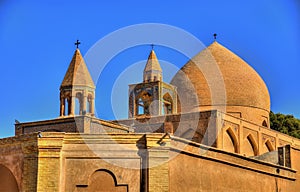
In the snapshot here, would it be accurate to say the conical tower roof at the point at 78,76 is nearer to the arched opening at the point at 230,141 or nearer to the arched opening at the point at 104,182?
the arched opening at the point at 230,141

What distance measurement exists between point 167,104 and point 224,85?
297cm

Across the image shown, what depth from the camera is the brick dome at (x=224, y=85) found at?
27125 millimetres

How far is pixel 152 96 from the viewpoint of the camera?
27.1 meters

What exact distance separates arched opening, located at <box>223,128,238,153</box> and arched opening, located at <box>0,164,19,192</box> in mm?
11144

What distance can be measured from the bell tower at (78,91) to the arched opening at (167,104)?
15.7 ft

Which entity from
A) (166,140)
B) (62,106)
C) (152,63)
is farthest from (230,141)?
(166,140)

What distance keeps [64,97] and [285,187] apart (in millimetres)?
9890

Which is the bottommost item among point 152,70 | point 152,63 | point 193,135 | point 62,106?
point 193,135

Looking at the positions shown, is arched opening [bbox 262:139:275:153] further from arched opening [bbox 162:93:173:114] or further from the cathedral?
arched opening [bbox 162:93:173:114]

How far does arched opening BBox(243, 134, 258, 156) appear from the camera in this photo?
2582 cm

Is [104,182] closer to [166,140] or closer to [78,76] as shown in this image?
[166,140]

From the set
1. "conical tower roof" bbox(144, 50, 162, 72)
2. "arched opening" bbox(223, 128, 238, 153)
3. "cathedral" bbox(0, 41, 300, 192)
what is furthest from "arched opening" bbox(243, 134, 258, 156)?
"conical tower roof" bbox(144, 50, 162, 72)

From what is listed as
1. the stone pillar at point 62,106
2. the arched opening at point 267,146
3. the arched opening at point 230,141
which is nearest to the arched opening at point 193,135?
the arched opening at point 230,141

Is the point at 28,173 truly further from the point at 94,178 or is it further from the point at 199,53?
the point at 199,53
